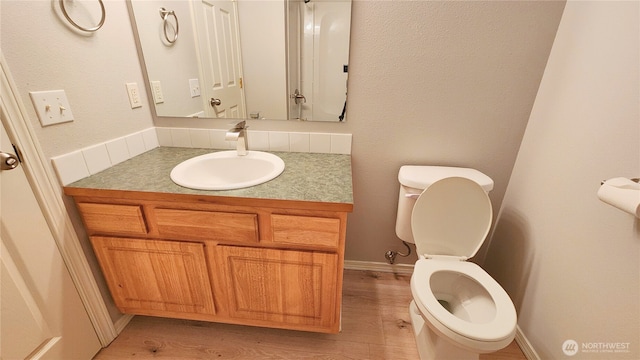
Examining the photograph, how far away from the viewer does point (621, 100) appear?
0.83 m

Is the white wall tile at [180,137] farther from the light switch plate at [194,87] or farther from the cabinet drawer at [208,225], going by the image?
the cabinet drawer at [208,225]

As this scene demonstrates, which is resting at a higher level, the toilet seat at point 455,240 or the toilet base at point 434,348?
the toilet seat at point 455,240

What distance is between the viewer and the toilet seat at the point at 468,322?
849 mm

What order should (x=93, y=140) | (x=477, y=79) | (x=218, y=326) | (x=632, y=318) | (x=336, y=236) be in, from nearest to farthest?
(x=632, y=318), (x=336, y=236), (x=93, y=140), (x=477, y=79), (x=218, y=326)

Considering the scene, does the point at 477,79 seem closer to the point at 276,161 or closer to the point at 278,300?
the point at 276,161

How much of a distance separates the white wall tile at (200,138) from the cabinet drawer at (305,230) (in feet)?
2.47

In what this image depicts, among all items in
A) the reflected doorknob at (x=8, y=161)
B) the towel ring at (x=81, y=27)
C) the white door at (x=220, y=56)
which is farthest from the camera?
the white door at (x=220, y=56)

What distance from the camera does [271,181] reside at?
1043 millimetres

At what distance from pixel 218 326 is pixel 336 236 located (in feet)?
2.92

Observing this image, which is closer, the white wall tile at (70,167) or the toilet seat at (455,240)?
the white wall tile at (70,167)

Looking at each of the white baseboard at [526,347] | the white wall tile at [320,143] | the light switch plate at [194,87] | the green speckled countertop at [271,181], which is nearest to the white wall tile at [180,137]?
the green speckled countertop at [271,181]

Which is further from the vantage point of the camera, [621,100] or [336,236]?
[336,236]

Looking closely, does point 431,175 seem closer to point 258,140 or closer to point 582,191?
point 582,191

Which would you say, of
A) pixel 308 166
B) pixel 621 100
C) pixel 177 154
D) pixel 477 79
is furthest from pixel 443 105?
pixel 177 154
